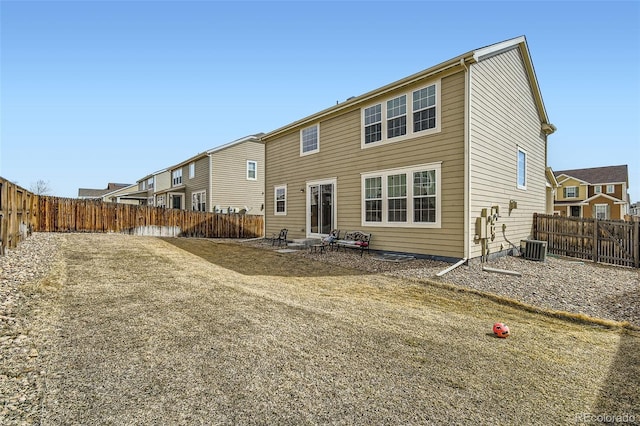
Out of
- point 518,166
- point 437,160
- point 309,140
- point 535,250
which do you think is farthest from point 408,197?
point 309,140

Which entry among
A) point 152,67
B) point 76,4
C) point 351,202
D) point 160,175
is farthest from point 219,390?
point 160,175

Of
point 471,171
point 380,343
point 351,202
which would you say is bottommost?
point 380,343

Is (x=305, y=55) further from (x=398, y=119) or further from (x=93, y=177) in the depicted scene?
(x=93, y=177)

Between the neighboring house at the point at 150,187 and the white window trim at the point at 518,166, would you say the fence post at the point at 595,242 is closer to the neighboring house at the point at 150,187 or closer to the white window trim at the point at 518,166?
the white window trim at the point at 518,166

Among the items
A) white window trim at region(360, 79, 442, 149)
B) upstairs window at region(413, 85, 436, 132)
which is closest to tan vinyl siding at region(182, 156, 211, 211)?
white window trim at region(360, 79, 442, 149)

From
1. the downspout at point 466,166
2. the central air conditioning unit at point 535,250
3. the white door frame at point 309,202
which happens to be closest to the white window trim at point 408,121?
the downspout at point 466,166

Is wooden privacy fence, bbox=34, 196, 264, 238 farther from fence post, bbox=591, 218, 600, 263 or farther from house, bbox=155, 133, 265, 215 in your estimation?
fence post, bbox=591, 218, 600, 263

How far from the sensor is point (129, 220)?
17250mm

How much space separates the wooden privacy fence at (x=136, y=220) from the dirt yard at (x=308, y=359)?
484 inches

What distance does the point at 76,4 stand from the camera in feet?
32.2

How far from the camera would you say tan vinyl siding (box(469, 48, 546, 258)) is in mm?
8703

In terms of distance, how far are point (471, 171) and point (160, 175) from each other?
31.9 metres

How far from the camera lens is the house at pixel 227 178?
2205cm

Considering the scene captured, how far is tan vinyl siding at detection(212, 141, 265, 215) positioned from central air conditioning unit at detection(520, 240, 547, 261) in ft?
Result: 57.6
